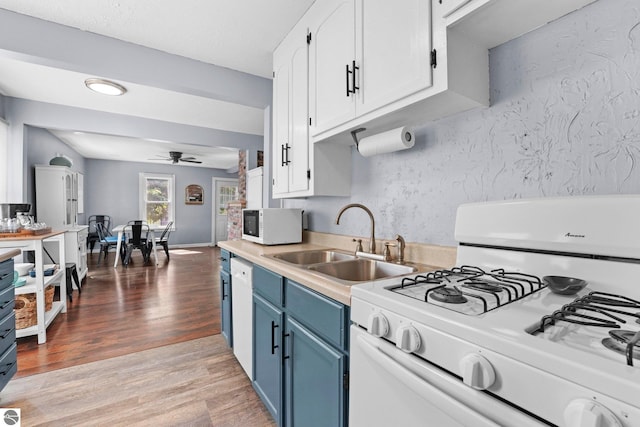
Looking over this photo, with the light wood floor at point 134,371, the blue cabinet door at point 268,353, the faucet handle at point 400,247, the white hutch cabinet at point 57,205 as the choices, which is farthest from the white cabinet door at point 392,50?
the white hutch cabinet at point 57,205

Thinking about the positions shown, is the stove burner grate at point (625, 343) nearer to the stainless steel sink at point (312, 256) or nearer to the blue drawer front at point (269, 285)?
the blue drawer front at point (269, 285)

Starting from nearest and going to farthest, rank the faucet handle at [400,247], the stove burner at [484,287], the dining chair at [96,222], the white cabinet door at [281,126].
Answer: the stove burner at [484,287] < the faucet handle at [400,247] < the white cabinet door at [281,126] < the dining chair at [96,222]

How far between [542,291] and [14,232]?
389cm

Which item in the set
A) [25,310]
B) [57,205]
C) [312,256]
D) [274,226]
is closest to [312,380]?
[312,256]

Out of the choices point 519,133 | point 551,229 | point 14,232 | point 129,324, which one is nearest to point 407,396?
point 551,229

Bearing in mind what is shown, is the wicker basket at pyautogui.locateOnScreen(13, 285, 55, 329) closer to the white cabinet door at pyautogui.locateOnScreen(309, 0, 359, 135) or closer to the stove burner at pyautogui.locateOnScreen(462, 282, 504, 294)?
the white cabinet door at pyautogui.locateOnScreen(309, 0, 359, 135)

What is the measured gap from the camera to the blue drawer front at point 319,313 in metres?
1.02

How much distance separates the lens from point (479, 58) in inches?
47.7

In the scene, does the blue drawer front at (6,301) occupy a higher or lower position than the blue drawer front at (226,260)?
lower

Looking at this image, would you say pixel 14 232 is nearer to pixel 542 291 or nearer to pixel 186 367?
pixel 186 367

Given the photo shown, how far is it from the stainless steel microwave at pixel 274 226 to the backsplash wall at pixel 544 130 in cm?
102

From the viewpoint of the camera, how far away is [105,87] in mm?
3100

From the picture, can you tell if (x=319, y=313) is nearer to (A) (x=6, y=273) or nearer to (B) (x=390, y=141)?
(B) (x=390, y=141)

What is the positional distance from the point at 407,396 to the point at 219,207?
881 centimetres
